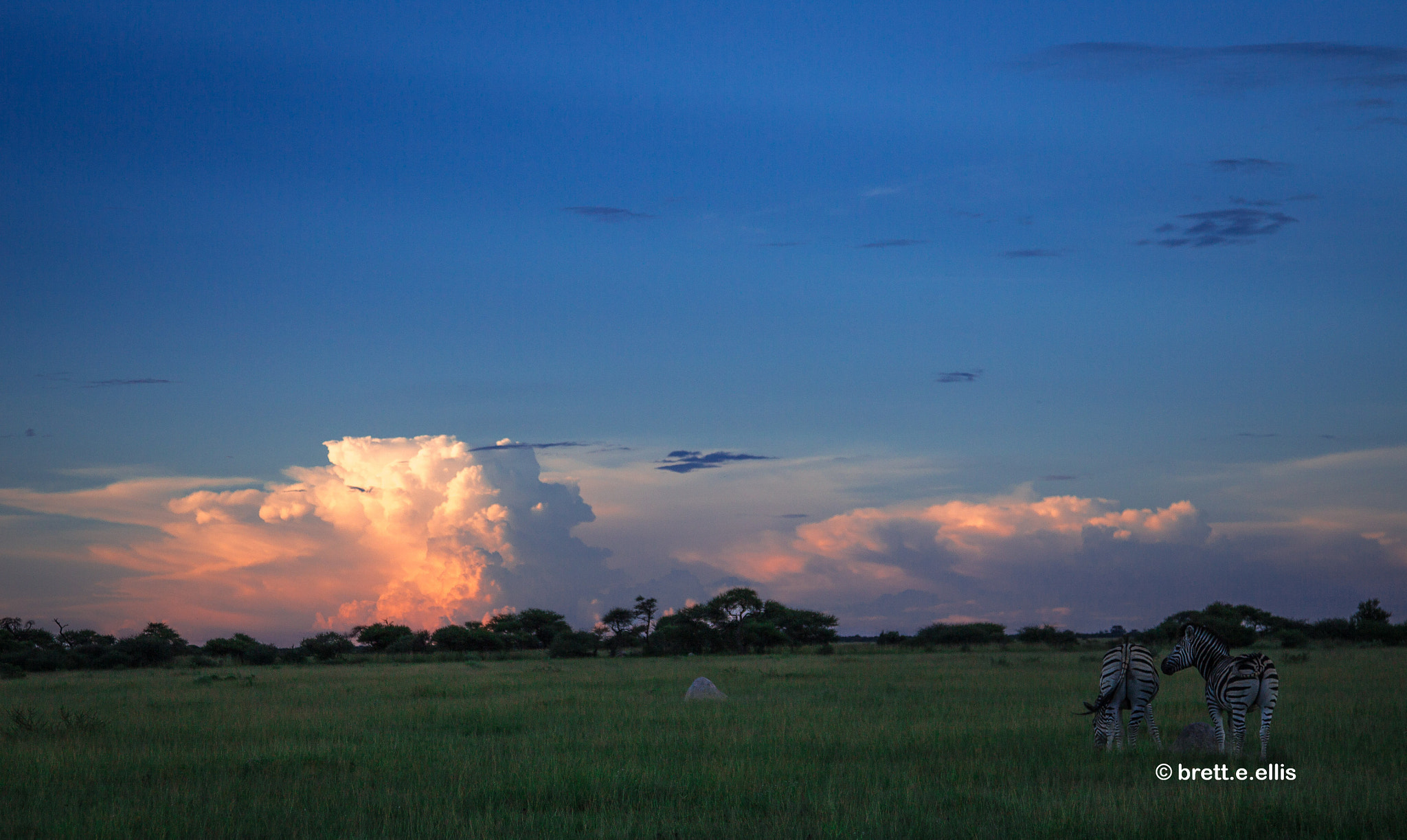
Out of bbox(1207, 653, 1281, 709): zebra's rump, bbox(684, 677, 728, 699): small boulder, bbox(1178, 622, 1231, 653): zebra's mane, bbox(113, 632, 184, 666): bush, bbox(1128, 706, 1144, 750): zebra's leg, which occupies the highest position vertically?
bbox(1178, 622, 1231, 653): zebra's mane

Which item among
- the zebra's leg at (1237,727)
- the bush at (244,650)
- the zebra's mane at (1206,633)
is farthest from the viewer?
the bush at (244,650)

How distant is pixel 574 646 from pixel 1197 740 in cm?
5789

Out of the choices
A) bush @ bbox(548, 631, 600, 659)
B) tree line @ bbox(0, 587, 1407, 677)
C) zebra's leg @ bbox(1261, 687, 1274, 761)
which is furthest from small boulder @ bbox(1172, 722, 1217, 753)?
bush @ bbox(548, 631, 600, 659)

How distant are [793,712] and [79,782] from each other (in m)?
12.7

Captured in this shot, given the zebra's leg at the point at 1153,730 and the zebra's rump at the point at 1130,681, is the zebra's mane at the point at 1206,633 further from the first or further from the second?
the zebra's leg at the point at 1153,730

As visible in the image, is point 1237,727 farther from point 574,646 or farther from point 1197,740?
point 574,646

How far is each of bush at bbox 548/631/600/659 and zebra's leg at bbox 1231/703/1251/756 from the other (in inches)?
2230

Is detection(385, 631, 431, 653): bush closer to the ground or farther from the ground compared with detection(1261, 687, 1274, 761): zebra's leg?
closer to the ground

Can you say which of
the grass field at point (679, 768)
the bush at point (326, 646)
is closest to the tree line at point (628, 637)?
the bush at point (326, 646)

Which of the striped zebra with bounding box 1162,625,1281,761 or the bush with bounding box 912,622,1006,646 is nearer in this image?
the striped zebra with bounding box 1162,625,1281,761

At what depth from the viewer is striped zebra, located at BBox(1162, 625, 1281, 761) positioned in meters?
13.1

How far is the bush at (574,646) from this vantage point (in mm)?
67312

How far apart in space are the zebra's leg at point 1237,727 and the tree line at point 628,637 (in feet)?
130

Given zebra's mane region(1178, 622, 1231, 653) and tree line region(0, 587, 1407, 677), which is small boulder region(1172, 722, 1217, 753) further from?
tree line region(0, 587, 1407, 677)
